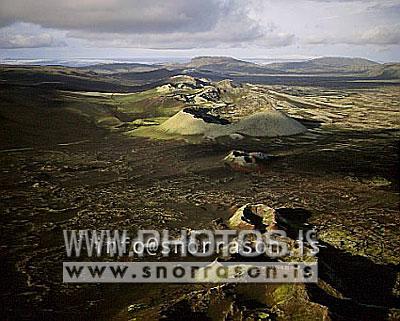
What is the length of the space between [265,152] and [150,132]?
60.1 ft

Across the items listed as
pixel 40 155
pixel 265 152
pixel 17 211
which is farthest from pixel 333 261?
pixel 40 155

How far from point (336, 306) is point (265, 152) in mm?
33440

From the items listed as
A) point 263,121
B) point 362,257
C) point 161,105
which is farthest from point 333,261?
point 161,105

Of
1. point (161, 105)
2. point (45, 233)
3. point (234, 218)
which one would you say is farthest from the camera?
point (161, 105)

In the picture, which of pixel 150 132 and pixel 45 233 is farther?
Answer: pixel 150 132

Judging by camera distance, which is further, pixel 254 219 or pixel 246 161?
pixel 246 161

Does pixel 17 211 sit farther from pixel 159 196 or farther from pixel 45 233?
pixel 159 196

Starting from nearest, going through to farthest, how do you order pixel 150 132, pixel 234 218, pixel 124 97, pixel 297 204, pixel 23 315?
pixel 23 315 → pixel 234 218 → pixel 297 204 → pixel 150 132 → pixel 124 97

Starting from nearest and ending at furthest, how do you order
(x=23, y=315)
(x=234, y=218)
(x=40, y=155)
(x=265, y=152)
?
(x=23, y=315) < (x=234, y=218) < (x=40, y=155) < (x=265, y=152)

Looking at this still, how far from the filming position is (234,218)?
25703mm

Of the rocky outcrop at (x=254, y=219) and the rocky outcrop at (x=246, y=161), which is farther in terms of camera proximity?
the rocky outcrop at (x=246, y=161)

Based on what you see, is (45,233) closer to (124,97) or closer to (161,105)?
(161,105)

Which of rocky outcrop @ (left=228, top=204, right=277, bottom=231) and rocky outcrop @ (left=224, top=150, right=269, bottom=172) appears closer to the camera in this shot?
rocky outcrop @ (left=228, top=204, right=277, bottom=231)

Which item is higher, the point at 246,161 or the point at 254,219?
the point at 246,161
